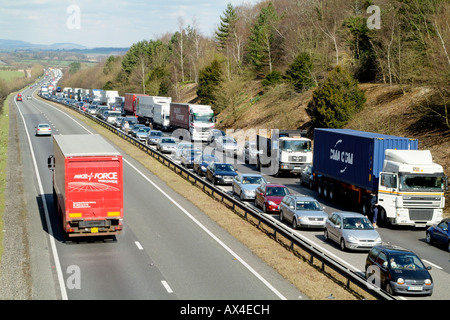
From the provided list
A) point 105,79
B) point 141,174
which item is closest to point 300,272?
point 141,174

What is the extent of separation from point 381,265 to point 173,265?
259 inches

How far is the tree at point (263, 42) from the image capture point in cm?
8594

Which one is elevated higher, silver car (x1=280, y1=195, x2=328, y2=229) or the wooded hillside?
the wooded hillside

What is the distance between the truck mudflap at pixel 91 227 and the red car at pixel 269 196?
30.9ft

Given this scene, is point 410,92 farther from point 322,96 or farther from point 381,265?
point 381,265

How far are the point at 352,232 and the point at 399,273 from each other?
17.4 feet

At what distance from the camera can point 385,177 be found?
2770 centimetres

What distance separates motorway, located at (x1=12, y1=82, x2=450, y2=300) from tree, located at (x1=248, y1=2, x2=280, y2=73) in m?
57.3

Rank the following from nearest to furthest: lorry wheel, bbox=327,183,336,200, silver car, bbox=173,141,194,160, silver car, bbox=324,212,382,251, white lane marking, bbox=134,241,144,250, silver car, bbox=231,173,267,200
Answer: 1. white lane marking, bbox=134,241,144,250
2. silver car, bbox=324,212,382,251
3. silver car, bbox=231,173,267,200
4. lorry wheel, bbox=327,183,336,200
5. silver car, bbox=173,141,194,160

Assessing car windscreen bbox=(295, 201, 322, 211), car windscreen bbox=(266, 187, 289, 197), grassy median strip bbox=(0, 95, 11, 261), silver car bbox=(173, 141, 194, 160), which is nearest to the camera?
car windscreen bbox=(295, 201, 322, 211)

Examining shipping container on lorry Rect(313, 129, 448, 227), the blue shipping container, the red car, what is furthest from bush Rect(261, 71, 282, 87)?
the red car

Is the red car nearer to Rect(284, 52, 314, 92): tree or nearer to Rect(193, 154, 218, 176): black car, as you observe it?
Rect(193, 154, 218, 176): black car

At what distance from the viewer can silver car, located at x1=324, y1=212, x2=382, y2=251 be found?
882 inches
